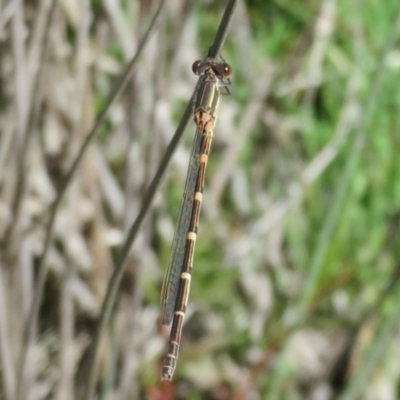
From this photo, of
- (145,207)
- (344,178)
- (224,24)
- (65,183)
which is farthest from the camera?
(344,178)

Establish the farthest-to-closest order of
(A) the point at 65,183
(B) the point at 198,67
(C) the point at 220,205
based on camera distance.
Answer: (C) the point at 220,205 → (B) the point at 198,67 → (A) the point at 65,183

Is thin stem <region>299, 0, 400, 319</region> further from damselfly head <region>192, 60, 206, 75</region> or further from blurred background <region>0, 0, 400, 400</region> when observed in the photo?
damselfly head <region>192, 60, 206, 75</region>

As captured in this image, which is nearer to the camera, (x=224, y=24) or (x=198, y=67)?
(x=224, y=24)

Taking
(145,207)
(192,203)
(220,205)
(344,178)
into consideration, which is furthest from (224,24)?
(220,205)

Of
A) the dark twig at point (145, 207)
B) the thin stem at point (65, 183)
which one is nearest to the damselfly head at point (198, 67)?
the thin stem at point (65, 183)

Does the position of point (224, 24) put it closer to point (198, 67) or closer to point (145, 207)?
point (145, 207)

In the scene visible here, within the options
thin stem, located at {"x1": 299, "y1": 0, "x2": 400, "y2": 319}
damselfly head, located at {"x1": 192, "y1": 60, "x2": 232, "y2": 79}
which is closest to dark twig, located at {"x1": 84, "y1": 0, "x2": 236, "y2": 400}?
damselfly head, located at {"x1": 192, "y1": 60, "x2": 232, "y2": 79}

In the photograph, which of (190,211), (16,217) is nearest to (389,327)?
(190,211)
